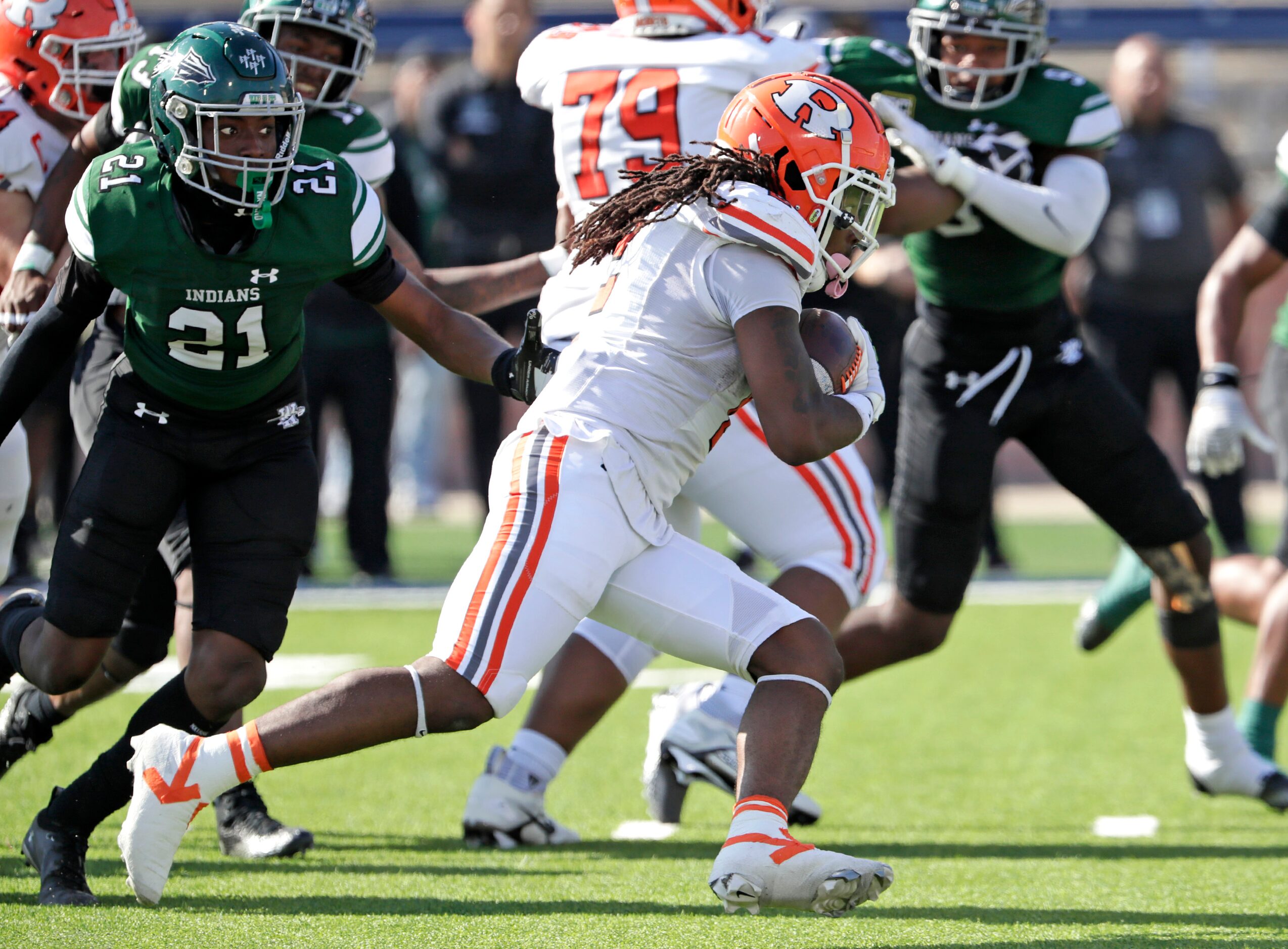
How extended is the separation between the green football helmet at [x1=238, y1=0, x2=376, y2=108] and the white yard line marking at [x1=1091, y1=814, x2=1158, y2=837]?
2.50 meters

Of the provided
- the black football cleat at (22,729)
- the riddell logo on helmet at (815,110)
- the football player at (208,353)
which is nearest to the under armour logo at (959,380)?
the riddell logo on helmet at (815,110)

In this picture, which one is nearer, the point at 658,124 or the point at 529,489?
the point at 529,489

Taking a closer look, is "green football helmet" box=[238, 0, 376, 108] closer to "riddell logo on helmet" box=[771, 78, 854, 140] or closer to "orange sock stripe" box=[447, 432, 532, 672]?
"riddell logo on helmet" box=[771, 78, 854, 140]

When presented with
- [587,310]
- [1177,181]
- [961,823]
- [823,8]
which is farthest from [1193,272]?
[587,310]

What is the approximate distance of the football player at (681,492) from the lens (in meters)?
3.91

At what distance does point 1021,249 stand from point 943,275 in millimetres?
209

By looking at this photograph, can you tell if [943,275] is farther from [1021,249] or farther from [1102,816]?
[1102,816]

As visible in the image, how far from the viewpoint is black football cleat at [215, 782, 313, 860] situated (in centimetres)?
372

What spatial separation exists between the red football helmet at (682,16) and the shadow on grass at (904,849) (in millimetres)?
1892

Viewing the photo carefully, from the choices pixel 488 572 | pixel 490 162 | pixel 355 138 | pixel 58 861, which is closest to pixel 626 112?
pixel 355 138

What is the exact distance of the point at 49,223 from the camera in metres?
3.54

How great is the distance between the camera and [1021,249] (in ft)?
14.1

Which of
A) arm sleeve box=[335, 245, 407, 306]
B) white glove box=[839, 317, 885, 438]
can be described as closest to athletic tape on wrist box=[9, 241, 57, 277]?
arm sleeve box=[335, 245, 407, 306]

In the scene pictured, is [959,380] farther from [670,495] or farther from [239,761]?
[239,761]
